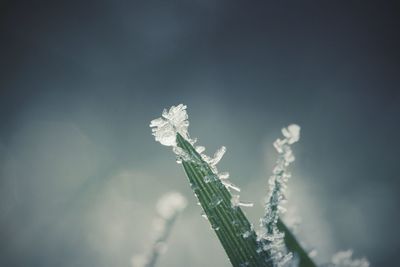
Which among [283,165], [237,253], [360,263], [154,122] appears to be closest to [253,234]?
[237,253]

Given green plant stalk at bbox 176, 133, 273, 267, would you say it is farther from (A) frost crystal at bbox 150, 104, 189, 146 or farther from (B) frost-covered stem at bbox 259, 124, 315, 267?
(A) frost crystal at bbox 150, 104, 189, 146

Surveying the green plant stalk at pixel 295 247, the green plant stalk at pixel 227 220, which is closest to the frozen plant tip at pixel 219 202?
the green plant stalk at pixel 227 220

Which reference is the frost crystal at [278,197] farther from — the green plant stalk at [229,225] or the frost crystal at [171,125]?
the frost crystal at [171,125]

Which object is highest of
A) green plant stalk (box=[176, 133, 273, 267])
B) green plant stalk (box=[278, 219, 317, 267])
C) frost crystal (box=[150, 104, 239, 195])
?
frost crystal (box=[150, 104, 239, 195])

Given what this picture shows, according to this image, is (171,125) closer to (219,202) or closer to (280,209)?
(219,202)

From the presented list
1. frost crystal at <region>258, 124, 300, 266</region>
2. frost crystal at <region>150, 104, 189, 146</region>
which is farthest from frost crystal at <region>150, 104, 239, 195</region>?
frost crystal at <region>258, 124, 300, 266</region>

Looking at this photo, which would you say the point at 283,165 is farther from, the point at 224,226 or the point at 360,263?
the point at 360,263
